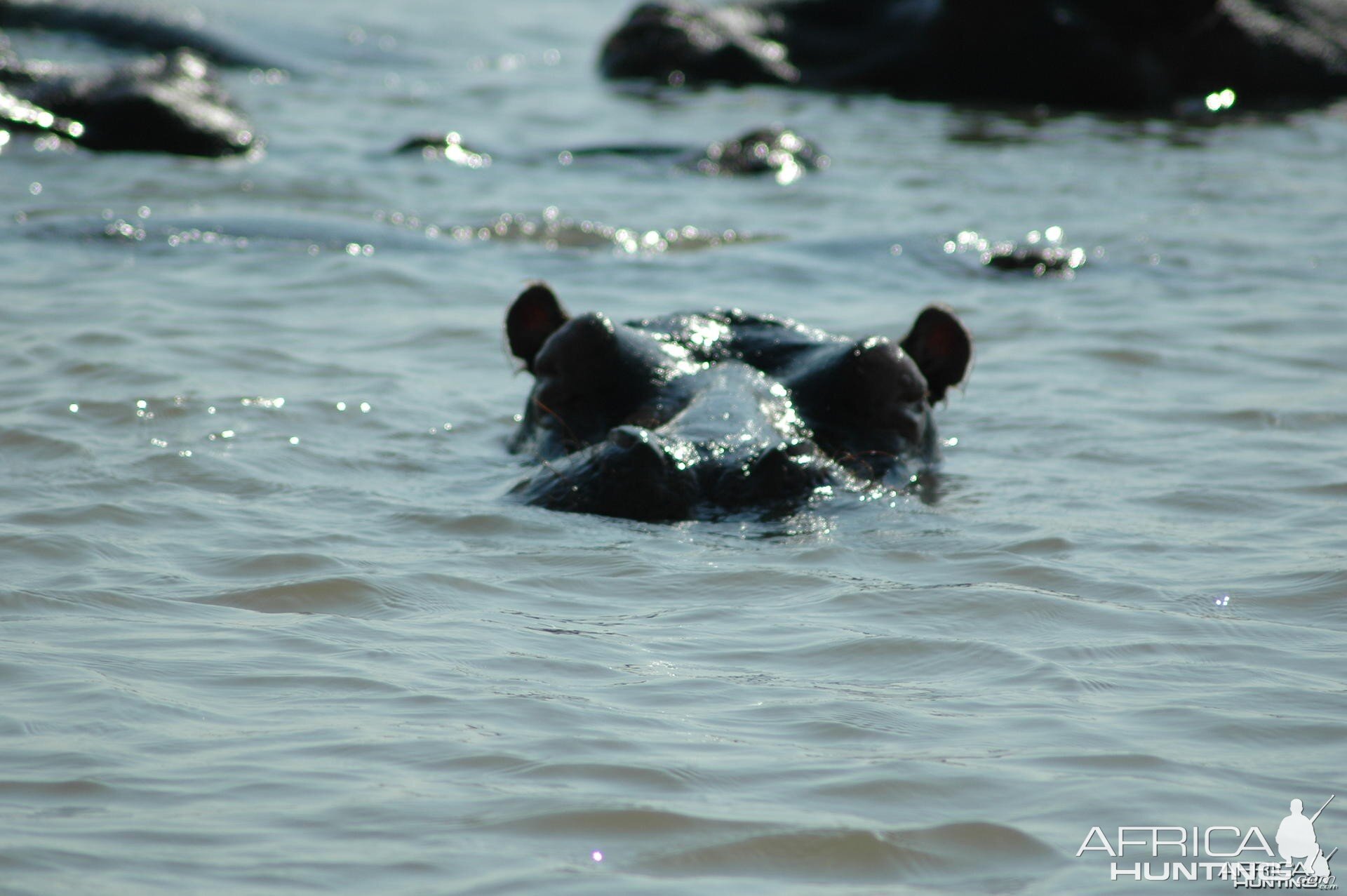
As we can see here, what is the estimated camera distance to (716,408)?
4902 mm

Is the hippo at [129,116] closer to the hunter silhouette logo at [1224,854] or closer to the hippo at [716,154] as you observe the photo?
the hippo at [716,154]

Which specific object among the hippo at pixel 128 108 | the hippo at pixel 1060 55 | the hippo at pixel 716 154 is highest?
the hippo at pixel 1060 55

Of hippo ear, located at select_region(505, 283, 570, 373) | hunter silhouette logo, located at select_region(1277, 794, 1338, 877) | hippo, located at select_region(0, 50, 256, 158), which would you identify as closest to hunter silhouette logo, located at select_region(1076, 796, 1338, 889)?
hunter silhouette logo, located at select_region(1277, 794, 1338, 877)

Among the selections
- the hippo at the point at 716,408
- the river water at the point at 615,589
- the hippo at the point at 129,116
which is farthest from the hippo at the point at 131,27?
the hippo at the point at 716,408

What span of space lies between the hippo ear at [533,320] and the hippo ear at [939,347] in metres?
1.18

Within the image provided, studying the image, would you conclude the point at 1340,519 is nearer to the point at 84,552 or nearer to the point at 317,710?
the point at 317,710

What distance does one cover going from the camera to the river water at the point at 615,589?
9.44ft

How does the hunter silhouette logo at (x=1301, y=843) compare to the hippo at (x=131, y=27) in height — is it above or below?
below

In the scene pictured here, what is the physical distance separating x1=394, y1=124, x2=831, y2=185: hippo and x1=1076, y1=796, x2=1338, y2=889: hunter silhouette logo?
963cm

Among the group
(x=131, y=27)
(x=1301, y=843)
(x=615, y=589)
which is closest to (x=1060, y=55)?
(x=131, y=27)

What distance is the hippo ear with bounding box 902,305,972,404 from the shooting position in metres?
5.83

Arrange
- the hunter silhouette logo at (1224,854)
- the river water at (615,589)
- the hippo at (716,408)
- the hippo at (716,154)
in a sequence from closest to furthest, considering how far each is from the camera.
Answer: the hunter silhouette logo at (1224,854) < the river water at (615,589) < the hippo at (716,408) < the hippo at (716,154)

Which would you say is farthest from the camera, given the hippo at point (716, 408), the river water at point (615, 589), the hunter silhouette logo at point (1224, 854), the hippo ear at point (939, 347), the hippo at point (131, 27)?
the hippo at point (131, 27)

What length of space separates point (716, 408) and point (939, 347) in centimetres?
127
